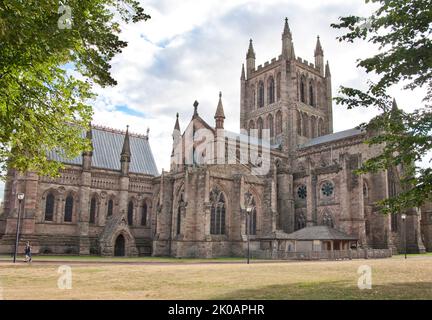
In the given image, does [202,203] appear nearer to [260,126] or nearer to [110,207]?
[110,207]

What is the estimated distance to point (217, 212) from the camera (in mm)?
40594

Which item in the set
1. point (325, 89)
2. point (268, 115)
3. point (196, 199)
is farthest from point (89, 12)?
point (325, 89)

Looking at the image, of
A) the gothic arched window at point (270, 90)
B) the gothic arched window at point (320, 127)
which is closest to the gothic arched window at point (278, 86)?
the gothic arched window at point (270, 90)

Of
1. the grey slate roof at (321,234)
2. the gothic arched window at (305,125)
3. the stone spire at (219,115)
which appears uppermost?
the gothic arched window at (305,125)

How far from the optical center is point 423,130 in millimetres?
12969

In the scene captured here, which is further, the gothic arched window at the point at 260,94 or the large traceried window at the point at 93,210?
the gothic arched window at the point at 260,94

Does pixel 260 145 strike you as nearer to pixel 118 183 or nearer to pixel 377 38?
pixel 118 183

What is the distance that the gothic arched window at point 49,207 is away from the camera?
41.0 metres

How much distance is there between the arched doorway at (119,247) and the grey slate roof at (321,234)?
18035mm

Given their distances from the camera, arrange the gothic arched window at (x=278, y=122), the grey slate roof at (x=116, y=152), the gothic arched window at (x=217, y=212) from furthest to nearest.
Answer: the gothic arched window at (x=278, y=122) < the grey slate roof at (x=116, y=152) < the gothic arched window at (x=217, y=212)

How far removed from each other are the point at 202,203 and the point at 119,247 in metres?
11.2

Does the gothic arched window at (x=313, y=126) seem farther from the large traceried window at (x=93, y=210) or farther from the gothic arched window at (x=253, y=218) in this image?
the large traceried window at (x=93, y=210)

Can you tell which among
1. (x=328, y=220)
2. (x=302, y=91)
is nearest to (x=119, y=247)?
(x=328, y=220)

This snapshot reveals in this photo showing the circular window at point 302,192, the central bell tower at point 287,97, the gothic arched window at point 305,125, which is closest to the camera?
the circular window at point 302,192
